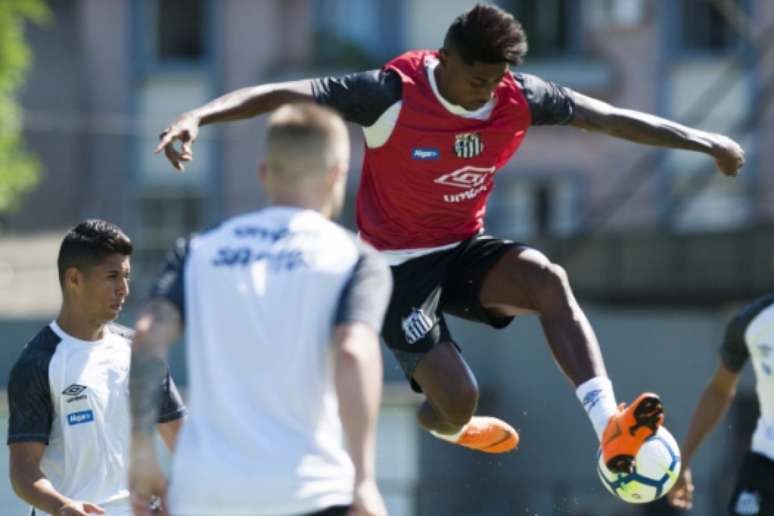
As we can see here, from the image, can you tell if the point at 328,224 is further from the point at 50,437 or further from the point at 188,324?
the point at 50,437

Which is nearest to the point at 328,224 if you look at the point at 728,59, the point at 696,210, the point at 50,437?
the point at 50,437

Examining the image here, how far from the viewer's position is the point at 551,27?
2425 centimetres

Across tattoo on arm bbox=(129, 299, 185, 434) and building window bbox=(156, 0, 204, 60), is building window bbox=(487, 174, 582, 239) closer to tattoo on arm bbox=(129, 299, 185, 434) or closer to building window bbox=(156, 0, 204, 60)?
building window bbox=(156, 0, 204, 60)

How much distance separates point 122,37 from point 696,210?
886 cm

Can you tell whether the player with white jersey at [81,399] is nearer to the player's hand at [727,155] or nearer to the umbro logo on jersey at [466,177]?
the umbro logo on jersey at [466,177]

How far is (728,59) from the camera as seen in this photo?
2322cm

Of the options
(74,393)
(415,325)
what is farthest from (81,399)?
(415,325)

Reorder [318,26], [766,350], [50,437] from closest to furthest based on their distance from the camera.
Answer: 1. [50,437]
2. [766,350]
3. [318,26]

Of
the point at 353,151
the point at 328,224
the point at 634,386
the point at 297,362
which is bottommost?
the point at 634,386

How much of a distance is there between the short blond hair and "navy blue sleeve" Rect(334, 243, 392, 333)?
27 cm

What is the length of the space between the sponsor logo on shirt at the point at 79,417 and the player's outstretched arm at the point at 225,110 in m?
1.07

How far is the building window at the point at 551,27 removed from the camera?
2419cm

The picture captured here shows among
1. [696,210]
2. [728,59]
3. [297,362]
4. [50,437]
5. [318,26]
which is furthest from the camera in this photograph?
[318,26]

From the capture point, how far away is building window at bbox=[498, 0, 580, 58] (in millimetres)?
24188
